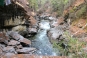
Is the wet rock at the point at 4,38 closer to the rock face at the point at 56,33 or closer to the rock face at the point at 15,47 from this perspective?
the rock face at the point at 15,47

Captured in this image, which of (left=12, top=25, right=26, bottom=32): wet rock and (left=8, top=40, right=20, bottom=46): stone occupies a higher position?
(left=12, top=25, right=26, bottom=32): wet rock

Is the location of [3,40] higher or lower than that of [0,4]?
lower

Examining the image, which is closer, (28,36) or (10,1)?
(10,1)

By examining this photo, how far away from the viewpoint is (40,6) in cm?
5428

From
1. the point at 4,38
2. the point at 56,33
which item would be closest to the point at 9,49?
the point at 4,38

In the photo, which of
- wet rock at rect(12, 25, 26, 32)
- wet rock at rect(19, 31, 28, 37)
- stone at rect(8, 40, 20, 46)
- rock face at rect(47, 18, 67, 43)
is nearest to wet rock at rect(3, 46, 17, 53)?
stone at rect(8, 40, 20, 46)

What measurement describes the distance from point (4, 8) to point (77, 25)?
882cm

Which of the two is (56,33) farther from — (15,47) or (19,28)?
(15,47)

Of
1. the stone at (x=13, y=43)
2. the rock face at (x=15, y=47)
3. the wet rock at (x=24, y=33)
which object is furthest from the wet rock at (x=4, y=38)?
the wet rock at (x=24, y=33)

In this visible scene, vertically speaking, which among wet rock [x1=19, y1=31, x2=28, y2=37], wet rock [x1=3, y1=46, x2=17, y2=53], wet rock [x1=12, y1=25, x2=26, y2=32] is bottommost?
wet rock [x1=19, y1=31, x2=28, y2=37]

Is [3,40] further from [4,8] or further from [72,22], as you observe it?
[72,22]

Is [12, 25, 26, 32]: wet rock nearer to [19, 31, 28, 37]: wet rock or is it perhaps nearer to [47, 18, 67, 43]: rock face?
[19, 31, 28, 37]: wet rock

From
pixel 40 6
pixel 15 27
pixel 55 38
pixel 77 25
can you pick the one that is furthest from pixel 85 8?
pixel 40 6

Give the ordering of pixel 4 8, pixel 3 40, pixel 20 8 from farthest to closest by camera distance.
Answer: pixel 20 8
pixel 4 8
pixel 3 40
